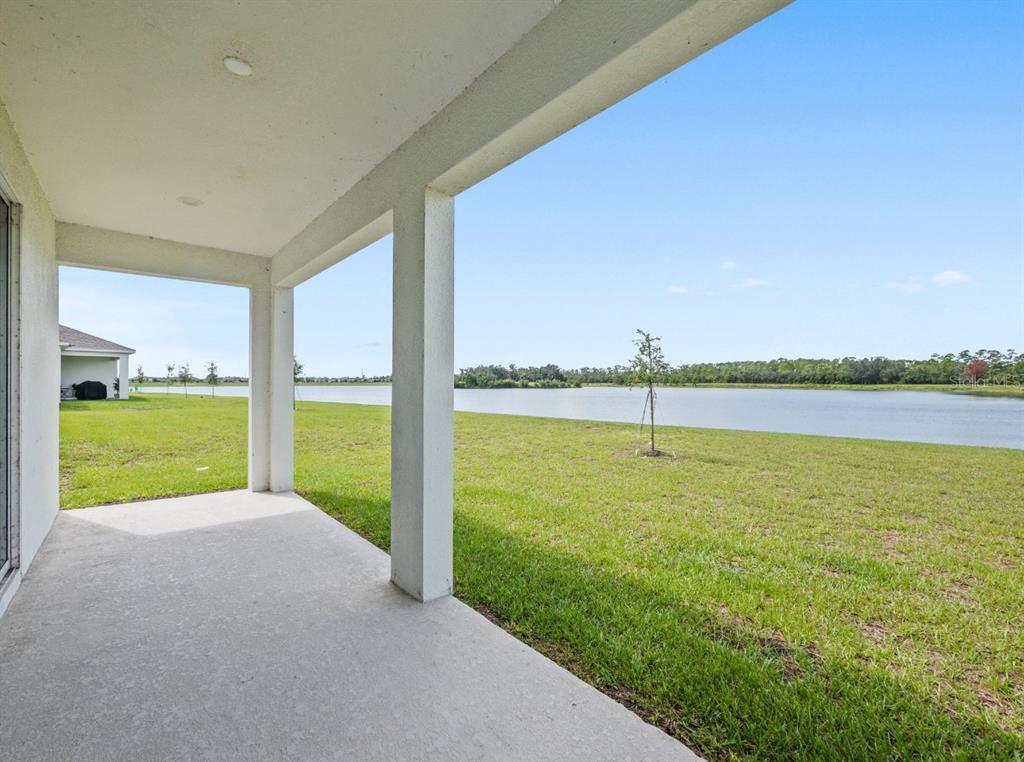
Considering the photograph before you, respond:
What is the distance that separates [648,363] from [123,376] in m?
21.4

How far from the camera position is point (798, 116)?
16.6 feet

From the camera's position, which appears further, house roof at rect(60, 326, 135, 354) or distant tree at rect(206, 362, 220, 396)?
distant tree at rect(206, 362, 220, 396)

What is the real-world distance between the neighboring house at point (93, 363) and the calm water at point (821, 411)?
13.0 meters

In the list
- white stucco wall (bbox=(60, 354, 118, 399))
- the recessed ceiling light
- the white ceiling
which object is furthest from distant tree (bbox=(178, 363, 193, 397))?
the recessed ceiling light

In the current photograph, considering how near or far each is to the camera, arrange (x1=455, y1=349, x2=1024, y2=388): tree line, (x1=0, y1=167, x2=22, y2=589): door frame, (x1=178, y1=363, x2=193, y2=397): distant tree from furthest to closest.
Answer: (x1=178, y1=363, x2=193, y2=397): distant tree < (x1=455, y1=349, x2=1024, y2=388): tree line < (x1=0, y1=167, x2=22, y2=589): door frame

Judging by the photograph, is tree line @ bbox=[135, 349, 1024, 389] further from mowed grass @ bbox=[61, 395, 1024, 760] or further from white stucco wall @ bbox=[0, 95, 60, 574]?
white stucco wall @ bbox=[0, 95, 60, 574]

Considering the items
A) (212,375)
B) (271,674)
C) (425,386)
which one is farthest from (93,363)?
(271,674)

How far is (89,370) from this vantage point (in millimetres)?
17016

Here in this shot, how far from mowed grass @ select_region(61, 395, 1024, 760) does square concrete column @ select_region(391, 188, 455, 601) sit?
14.0 inches

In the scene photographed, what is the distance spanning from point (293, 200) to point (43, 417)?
2460 mm

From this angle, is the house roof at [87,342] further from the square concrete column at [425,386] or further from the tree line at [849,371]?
the square concrete column at [425,386]

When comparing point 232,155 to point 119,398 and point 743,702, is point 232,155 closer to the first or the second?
point 743,702

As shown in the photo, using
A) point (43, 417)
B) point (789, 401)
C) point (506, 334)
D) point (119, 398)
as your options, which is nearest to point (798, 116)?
point (43, 417)

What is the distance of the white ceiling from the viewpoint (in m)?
1.63
